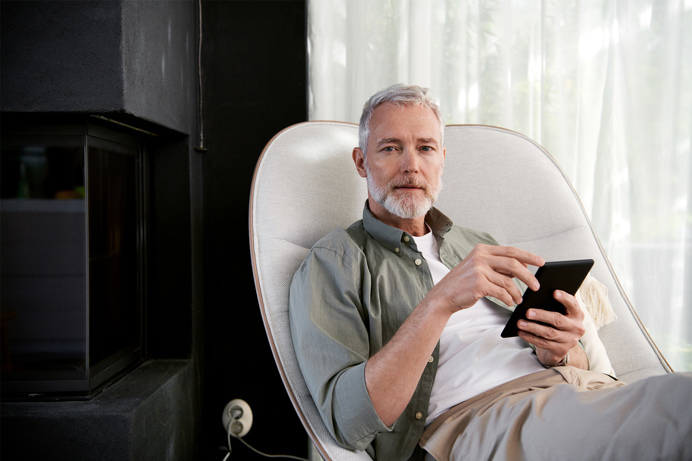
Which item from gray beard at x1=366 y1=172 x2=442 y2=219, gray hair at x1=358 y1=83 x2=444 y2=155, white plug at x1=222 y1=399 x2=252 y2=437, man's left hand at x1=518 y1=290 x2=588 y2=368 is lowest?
white plug at x1=222 y1=399 x2=252 y2=437

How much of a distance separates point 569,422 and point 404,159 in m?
0.73

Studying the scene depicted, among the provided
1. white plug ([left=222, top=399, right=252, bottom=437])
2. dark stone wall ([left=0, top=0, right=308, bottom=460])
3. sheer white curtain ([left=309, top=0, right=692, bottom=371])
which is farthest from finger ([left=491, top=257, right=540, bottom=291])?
white plug ([left=222, top=399, right=252, bottom=437])

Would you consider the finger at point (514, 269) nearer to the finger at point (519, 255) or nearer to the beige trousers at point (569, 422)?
the finger at point (519, 255)

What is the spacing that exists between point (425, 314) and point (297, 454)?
1.28 meters

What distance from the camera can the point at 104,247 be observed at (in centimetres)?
157

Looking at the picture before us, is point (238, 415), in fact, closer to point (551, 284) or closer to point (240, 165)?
point (240, 165)

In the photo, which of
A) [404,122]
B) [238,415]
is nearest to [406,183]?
[404,122]

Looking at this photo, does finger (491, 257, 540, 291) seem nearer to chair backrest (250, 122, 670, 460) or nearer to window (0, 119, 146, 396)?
chair backrest (250, 122, 670, 460)

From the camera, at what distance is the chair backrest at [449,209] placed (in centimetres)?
130

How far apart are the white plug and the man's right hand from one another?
1192 mm

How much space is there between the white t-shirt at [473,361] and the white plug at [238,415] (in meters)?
0.98

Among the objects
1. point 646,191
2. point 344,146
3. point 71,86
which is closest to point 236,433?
point 344,146

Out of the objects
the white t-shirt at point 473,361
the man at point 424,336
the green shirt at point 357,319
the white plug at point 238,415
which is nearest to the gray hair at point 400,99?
the man at point 424,336

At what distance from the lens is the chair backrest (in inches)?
51.3
